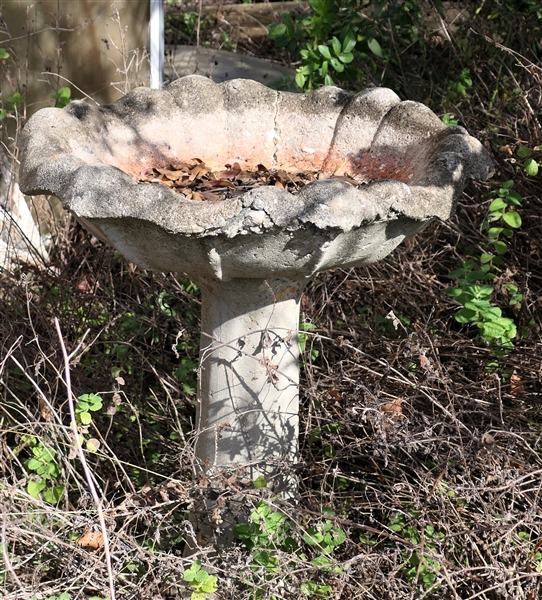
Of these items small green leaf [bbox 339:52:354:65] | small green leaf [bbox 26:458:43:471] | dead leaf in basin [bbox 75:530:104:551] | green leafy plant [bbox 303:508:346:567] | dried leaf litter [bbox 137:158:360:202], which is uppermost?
dried leaf litter [bbox 137:158:360:202]

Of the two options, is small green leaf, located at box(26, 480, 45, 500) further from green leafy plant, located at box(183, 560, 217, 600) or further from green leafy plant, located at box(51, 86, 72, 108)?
green leafy plant, located at box(51, 86, 72, 108)

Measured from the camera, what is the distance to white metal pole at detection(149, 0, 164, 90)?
14.2 ft

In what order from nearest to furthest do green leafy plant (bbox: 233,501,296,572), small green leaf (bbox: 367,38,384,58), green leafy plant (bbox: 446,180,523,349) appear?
green leafy plant (bbox: 233,501,296,572)
green leafy plant (bbox: 446,180,523,349)
small green leaf (bbox: 367,38,384,58)

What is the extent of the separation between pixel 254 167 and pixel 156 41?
7.53 feet

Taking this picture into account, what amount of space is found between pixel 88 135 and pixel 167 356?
1.18 m

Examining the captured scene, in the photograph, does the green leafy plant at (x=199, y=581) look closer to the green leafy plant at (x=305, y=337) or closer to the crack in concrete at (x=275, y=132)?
the green leafy plant at (x=305, y=337)

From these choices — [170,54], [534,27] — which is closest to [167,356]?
[534,27]

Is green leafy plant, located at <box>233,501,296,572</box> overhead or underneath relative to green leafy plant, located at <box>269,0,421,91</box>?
underneath

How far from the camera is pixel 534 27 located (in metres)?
4.03

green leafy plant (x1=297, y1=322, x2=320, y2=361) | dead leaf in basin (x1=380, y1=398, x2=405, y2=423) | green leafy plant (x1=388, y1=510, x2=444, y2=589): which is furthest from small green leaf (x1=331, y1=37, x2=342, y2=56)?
green leafy plant (x1=388, y1=510, x2=444, y2=589)

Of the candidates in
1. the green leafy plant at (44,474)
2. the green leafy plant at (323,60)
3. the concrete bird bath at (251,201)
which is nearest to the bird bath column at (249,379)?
the concrete bird bath at (251,201)

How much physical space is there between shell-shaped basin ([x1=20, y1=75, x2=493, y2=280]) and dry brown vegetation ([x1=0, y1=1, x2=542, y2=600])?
488 millimetres

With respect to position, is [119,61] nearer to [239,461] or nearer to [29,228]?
[29,228]

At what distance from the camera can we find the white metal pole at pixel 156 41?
4.33m
